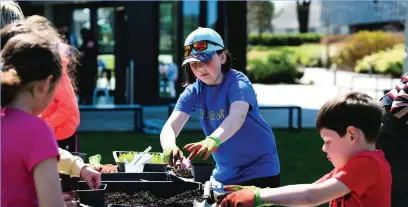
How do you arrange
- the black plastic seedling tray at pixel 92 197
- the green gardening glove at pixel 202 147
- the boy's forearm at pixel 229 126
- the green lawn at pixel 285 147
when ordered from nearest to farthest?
the black plastic seedling tray at pixel 92 197, the green gardening glove at pixel 202 147, the boy's forearm at pixel 229 126, the green lawn at pixel 285 147

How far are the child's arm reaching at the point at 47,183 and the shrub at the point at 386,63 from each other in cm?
1953

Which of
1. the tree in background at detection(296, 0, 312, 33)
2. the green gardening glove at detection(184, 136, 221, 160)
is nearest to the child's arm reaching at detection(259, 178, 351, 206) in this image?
the green gardening glove at detection(184, 136, 221, 160)

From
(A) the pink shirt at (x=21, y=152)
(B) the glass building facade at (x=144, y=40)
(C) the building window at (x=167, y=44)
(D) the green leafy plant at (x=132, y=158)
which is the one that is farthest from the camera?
(C) the building window at (x=167, y=44)

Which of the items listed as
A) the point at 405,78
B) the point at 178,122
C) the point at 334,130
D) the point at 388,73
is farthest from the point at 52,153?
the point at 388,73

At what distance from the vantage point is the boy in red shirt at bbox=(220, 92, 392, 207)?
7.03ft

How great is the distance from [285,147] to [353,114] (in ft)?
22.8

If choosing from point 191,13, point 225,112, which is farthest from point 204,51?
point 191,13

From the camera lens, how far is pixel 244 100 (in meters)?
3.01

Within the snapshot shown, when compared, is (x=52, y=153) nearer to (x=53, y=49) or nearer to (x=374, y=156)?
(x=53, y=49)

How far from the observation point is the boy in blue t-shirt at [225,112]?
116 inches

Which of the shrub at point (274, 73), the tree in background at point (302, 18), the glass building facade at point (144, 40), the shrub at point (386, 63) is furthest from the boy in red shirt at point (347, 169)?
the tree in background at point (302, 18)

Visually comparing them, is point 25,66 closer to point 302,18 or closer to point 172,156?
point 172,156

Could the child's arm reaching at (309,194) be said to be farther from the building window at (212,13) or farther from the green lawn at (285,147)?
the building window at (212,13)

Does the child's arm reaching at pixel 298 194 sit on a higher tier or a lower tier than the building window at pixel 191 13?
lower
